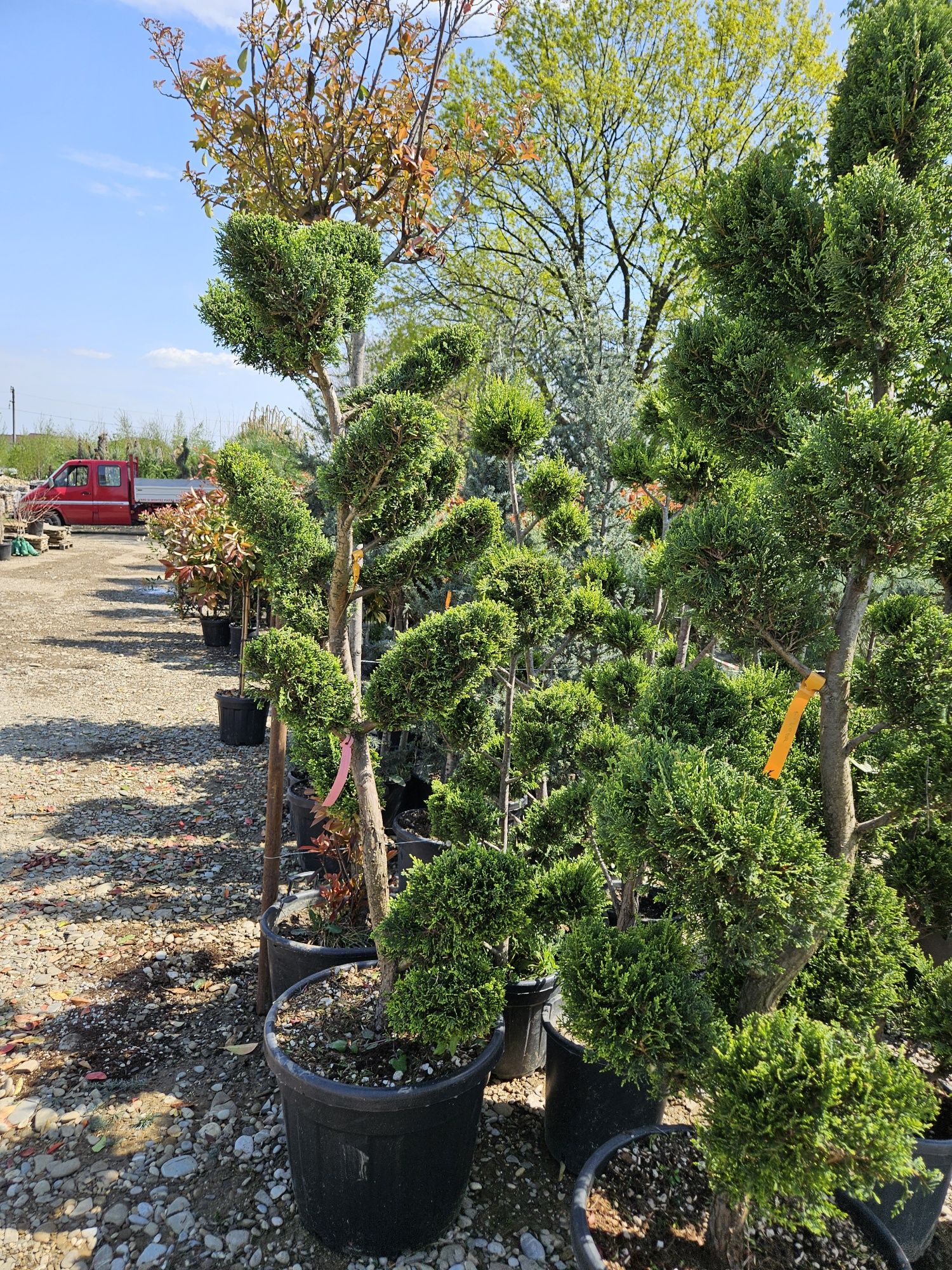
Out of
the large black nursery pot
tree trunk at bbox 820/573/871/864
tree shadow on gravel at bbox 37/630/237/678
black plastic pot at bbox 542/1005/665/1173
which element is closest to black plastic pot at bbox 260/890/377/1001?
black plastic pot at bbox 542/1005/665/1173

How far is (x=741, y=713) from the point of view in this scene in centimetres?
196

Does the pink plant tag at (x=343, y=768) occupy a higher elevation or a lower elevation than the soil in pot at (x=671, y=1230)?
higher

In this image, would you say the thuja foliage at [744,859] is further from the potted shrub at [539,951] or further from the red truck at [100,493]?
the red truck at [100,493]

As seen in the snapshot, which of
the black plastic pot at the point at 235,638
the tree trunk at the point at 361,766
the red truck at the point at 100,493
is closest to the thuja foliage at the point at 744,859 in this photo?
the tree trunk at the point at 361,766

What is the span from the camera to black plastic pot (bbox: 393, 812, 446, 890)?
379cm

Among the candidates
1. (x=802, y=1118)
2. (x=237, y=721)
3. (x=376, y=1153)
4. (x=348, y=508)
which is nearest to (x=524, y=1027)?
(x=376, y=1153)

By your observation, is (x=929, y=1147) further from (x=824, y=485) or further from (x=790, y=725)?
(x=824, y=485)

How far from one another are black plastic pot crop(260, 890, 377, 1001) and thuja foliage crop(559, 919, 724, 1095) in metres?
1.08

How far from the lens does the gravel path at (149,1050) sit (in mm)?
2092

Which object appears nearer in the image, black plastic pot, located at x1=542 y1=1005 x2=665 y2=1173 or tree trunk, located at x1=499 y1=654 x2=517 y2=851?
black plastic pot, located at x1=542 y1=1005 x2=665 y2=1173

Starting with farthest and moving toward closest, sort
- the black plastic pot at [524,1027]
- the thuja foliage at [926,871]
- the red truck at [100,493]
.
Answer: the red truck at [100,493], the black plastic pot at [524,1027], the thuja foliage at [926,871]

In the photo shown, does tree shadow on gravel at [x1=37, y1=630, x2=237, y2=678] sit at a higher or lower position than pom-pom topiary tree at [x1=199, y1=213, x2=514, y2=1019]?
lower

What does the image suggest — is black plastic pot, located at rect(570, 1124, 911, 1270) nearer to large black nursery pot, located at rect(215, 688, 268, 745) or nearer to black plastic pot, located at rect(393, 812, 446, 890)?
black plastic pot, located at rect(393, 812, 446, 890)

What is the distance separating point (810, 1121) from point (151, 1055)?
2342 mm
